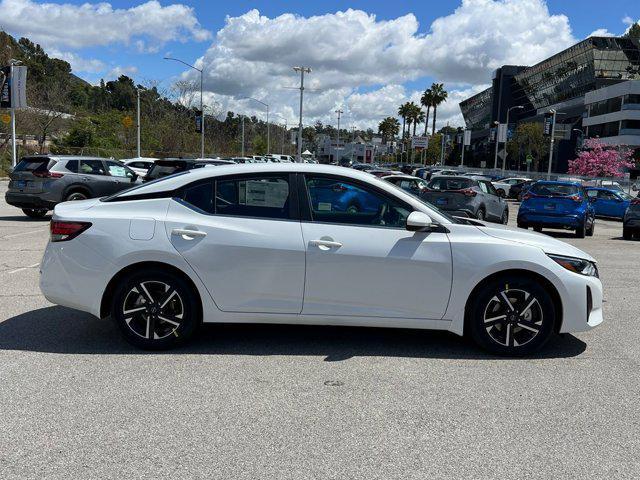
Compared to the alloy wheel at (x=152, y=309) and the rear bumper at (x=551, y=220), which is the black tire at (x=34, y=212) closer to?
the alloy wheel at (x=152, y=309)

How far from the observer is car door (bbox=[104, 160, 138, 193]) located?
16312 millimetres

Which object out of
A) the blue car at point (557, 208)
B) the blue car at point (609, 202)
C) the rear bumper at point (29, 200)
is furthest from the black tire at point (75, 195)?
the blue car at point (609, 202)

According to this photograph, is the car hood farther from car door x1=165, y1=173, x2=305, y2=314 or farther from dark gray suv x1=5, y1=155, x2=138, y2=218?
dark gray suv x1=5, y1=155, x2=138, y2=218

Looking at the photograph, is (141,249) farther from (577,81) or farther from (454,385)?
(577,81)

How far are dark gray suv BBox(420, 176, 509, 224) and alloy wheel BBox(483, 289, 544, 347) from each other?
10.8 m

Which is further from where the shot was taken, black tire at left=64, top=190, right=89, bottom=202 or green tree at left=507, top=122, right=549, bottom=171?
green tree at left=507, top=122, right=549, bottom=171

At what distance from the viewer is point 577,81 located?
92.5 m

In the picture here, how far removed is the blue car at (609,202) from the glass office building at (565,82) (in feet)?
181

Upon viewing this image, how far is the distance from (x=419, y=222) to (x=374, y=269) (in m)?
0.54

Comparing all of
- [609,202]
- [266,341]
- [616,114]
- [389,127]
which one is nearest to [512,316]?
[266,341]

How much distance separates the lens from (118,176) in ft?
54.5

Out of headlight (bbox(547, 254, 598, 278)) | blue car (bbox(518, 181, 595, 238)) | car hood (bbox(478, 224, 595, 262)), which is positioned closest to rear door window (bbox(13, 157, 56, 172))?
blue car (bbox(518, 181, 595, 238))

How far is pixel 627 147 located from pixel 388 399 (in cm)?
7634

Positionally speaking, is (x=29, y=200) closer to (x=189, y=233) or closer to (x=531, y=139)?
(x=189, y=233)
